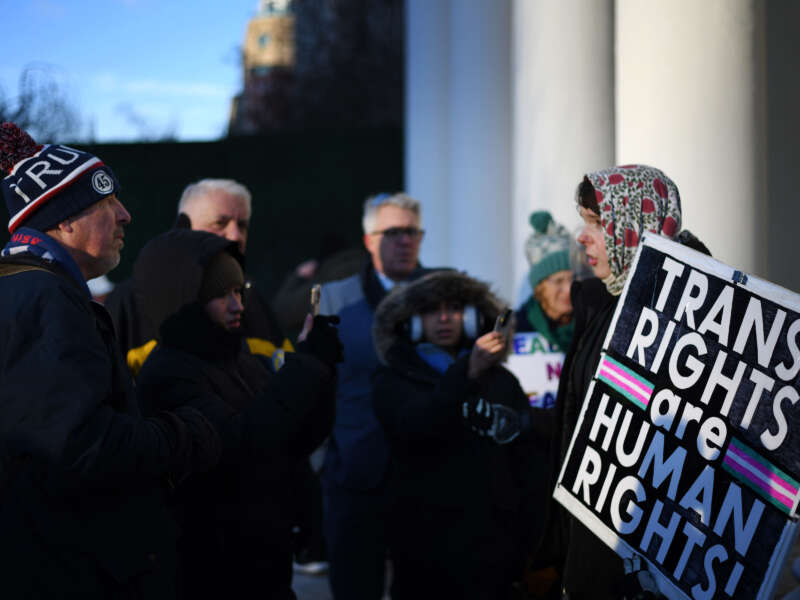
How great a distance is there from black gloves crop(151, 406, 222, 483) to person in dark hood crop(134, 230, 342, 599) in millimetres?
235

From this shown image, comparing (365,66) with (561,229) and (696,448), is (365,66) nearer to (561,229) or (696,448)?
(561,229)

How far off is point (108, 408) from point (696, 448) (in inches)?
54.1

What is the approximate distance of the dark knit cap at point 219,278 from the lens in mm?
3186

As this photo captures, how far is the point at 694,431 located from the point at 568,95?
136 inches

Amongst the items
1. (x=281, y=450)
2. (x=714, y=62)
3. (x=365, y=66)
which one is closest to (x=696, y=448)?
(x=281, y=450)

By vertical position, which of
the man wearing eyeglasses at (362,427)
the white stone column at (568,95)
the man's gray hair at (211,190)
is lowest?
the man wearing eyeglasses at (362,427)

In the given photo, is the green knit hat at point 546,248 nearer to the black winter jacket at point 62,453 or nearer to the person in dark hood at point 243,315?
the person in dark hood at point 243,315

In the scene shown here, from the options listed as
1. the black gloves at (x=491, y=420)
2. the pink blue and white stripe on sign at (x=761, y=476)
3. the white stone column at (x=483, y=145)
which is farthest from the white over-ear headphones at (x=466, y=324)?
the white stone column at (x=483, y=145)

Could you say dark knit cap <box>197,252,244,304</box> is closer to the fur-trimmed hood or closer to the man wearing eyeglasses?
the fur-trimmed hood

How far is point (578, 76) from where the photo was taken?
5527 millimetres

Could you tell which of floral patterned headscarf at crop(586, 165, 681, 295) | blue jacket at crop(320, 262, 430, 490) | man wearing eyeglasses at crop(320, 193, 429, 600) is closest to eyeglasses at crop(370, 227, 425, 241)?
man wearing eyeglasses at crop(320, 193, 429, 600)

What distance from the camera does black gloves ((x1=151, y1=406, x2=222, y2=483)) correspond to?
2.50 m

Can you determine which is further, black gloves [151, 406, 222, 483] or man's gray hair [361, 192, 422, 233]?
man's gray hair [361, 192, 422, 233]

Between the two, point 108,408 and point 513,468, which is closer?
point 108,408
